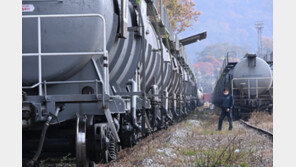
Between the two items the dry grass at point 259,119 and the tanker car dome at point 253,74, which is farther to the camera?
the tanker car dome at point 253,74

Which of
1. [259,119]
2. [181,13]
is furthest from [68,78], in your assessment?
[181,13]

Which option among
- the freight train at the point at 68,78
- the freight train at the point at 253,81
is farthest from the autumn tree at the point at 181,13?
the freight train at the point at 68,78

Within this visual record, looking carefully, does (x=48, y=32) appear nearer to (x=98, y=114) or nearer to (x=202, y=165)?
(x=98, y=114)

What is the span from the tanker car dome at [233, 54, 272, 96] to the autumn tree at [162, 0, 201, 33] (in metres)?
15.3

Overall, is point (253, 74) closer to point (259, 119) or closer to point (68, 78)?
point (259, 119)

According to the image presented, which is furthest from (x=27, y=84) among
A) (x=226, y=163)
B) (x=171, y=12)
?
(x=171, y=12)

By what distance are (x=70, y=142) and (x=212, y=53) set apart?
566 ft

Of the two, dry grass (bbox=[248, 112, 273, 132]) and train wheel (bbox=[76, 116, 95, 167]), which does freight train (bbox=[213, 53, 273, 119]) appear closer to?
dry grass (bbox=[248, 112, 273, 132])

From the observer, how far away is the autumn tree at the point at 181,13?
33875 millimetres

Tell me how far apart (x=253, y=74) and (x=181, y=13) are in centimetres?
1767

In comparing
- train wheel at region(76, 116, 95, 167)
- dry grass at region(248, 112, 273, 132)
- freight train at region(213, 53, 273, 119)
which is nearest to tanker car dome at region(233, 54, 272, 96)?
freight train at region(213, 53, 273, 119)

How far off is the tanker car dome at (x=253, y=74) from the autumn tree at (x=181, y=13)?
15.3m

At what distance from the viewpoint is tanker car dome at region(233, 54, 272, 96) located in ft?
59.4

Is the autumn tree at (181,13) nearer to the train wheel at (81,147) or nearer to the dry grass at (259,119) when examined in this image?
the dry grass at (259,119)
